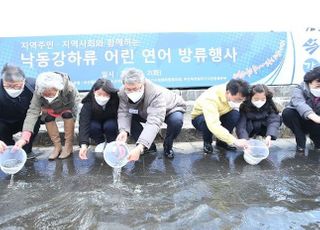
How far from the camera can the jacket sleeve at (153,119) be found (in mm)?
3725

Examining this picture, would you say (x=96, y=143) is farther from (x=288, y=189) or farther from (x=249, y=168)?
(x=288, y=189)

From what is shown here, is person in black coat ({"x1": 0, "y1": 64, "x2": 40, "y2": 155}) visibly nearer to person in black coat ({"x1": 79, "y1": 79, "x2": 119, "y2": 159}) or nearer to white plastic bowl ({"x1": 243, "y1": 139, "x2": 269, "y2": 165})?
person in black coat ({"x1": 79, "y1": 79, "x2": 119, "y2": 159})

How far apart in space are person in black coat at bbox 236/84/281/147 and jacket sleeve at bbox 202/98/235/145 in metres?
0.51

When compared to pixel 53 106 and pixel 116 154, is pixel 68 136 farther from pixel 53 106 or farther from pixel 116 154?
pixel 116 154

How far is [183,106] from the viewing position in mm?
4488

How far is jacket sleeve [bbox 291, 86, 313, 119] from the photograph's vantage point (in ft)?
14.0

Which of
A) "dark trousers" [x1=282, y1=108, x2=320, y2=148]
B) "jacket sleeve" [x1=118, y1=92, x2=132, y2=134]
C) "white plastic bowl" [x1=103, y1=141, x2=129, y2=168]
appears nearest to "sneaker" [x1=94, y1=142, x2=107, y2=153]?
"jacket sleeve" [x1=118, y1=92, x2=132, y2=134]

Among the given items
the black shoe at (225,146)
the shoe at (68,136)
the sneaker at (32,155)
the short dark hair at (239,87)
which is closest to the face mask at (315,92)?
the short dark hair at (239,87)

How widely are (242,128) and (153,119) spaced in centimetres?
129

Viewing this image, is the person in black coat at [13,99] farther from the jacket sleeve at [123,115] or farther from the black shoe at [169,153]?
the black shoe at [169,153]

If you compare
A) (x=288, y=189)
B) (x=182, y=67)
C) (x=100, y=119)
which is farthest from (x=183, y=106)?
(x=182, y=67)

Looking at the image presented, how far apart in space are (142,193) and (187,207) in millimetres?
553

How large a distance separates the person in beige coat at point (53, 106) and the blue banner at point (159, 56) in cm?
212

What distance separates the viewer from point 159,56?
6.61 m
